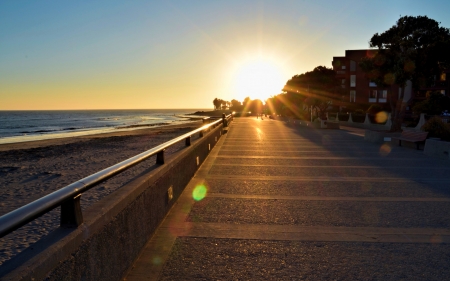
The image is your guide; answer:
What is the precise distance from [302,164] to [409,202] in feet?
17.7

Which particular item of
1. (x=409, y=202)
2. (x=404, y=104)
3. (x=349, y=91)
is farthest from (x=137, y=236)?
(x=349, y=91)

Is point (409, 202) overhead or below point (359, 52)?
below

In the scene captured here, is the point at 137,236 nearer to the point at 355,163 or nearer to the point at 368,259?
the point at 368,259

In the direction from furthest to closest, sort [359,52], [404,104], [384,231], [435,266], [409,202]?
[359,52] → [404,104] → [409,202] → [384,231] → [435,266]

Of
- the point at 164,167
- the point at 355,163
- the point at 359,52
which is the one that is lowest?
the point at 355,163

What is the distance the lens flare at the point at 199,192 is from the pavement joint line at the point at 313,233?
6.08ft

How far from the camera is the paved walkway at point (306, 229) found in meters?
4.56

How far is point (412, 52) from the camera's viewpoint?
82.3 feet

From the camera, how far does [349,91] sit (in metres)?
71.6

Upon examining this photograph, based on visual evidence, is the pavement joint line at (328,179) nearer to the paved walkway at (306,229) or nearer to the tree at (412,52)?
the paved walkway at (306,229)

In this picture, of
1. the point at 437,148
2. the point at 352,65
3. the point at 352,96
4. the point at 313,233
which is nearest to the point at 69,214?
the point at 313,233

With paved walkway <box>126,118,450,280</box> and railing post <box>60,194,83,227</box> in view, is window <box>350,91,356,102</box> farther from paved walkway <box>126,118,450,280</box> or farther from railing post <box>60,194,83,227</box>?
railing post <box>60,194,83,227</box>

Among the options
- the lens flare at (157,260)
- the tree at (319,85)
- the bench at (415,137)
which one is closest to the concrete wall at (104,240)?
the lens flare at (157,260)

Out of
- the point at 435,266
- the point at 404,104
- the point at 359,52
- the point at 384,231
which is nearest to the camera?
the point at 435,266
